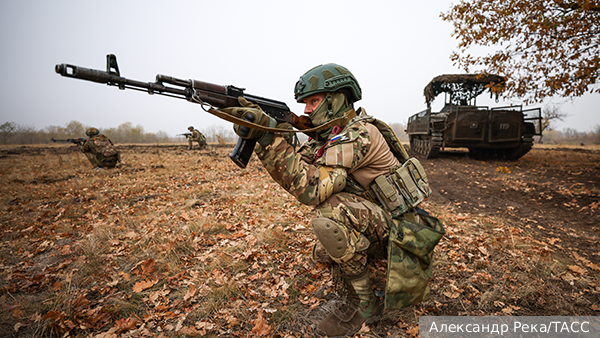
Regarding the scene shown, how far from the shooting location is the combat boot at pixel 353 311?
2.16 meters

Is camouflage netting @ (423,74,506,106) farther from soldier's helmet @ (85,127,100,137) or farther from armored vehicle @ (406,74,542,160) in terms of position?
soldier's helmet @ (85,127,100,137)

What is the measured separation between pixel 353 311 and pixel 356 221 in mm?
795

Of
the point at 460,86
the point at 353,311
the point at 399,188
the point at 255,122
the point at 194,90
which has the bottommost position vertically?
the point at 353,311

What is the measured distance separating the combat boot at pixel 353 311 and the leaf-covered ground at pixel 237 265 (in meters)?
0.10

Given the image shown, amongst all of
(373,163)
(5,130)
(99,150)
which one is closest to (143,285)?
(373,163)

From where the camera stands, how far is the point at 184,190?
7105 millimetres

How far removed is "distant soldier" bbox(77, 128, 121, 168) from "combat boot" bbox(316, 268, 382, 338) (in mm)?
12032

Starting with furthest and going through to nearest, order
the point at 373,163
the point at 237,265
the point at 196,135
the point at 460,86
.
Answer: the point at 196,135 → the point at 460,86 → the point at 237,265 → the point at 373,163

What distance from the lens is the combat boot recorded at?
2.16m

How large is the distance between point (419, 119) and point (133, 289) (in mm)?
14764

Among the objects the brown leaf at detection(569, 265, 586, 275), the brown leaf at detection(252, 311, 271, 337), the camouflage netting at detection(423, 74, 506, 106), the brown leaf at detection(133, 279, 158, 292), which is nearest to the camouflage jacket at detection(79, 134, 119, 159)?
the brown leaf at detection(133, 279, 158, 292)

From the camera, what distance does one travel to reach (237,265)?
3.10m

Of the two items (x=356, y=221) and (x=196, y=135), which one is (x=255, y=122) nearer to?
(x=356, y=221)

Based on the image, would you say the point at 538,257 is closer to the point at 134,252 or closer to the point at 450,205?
the point at 450,205
